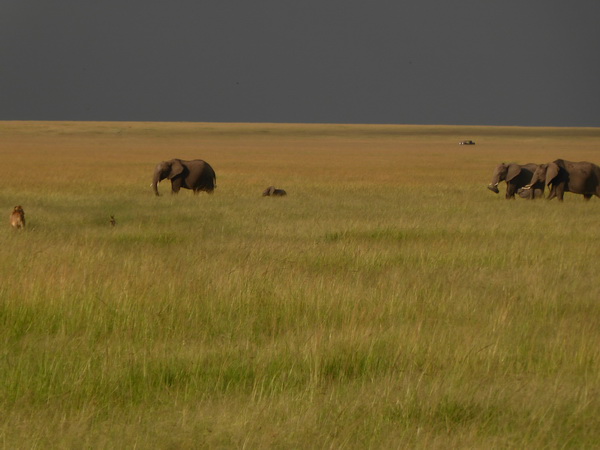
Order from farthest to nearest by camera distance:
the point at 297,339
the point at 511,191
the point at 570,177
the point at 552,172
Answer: the point at 511,191 < the point at 570,177 < the point at 552,172 < the point at 297,339

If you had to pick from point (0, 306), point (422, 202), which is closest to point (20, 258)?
point (0, 306)

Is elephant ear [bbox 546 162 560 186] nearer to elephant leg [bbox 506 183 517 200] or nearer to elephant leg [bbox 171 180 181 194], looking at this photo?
elephant leg [bbox 506 183 517 200]

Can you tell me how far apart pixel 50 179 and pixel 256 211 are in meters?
13.7

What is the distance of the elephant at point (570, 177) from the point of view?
21750mm

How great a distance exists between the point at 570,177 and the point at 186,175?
10531 millimetres

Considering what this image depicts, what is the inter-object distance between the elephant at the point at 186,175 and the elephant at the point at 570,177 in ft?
29.7

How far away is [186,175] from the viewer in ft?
76.4

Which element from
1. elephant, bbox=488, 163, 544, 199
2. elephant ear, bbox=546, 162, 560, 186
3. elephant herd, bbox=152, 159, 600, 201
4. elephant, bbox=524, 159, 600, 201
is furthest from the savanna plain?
elephant, bbox=488, 163, 544, 199

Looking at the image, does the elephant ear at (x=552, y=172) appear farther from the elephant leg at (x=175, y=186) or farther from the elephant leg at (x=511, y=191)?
the elephant leg at (x=175, y=186)

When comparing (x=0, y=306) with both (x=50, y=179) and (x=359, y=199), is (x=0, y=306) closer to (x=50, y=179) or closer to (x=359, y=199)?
(x=359, y=199)

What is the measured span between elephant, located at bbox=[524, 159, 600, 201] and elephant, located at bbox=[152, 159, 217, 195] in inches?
357

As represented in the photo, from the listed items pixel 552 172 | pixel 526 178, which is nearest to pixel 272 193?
pixel 526 178

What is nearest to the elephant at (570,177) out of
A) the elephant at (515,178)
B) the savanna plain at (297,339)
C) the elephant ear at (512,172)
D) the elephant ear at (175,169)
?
the elephant at (515,178)

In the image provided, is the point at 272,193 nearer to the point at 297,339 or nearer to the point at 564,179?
the point at 564,179
